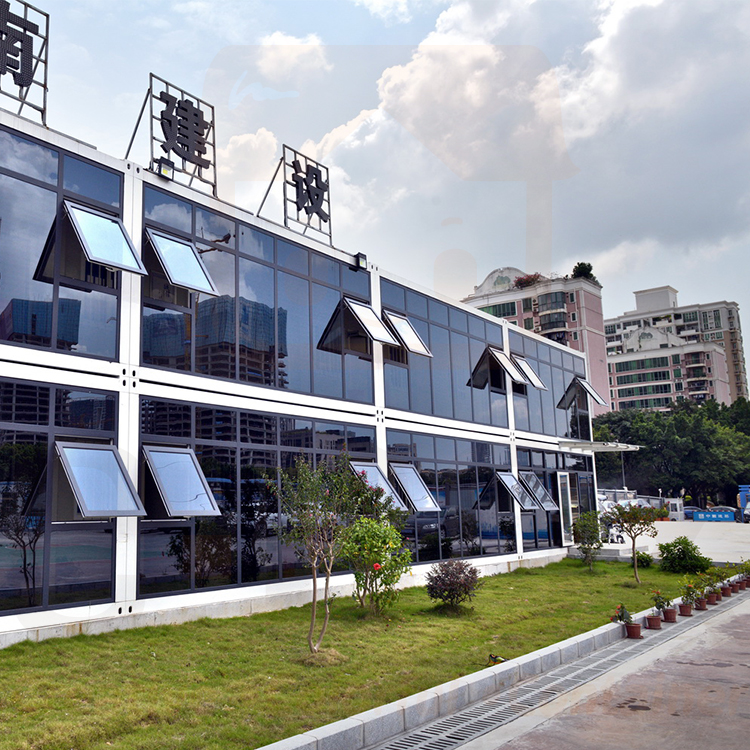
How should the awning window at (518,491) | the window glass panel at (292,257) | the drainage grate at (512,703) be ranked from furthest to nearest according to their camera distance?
the awning window at (518,491)
the window glass panel at (292,257)
the drainage grate at (512,703)

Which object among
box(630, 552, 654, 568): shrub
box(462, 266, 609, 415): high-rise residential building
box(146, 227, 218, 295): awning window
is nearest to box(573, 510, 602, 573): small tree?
box(630, 552, 654, 568): shrub

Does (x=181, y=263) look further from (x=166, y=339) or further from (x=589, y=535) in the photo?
(x=589, y=535)

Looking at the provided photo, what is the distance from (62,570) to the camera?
11148 millimetres

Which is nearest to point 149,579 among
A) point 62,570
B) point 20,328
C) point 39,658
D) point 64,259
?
point 62,570

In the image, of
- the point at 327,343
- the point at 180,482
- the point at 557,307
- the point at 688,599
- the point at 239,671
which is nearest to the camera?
the point at 239,671

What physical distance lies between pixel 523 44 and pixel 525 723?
34.1 feet

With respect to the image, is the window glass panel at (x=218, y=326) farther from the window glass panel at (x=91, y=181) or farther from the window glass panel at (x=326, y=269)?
the window glass panel at (x=326, y=269)

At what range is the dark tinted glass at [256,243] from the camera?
15.6 meters

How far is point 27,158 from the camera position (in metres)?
11.7

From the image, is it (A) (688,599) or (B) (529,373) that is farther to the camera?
(B) (529,373)

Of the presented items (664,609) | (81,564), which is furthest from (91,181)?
(664,609)

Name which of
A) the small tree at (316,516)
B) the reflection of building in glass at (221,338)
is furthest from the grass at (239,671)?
the reflection of building in glass at (221,338)

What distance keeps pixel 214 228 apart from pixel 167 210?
4.06ft

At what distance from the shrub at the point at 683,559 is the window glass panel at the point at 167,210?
19.0m
